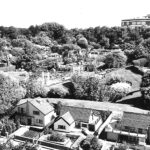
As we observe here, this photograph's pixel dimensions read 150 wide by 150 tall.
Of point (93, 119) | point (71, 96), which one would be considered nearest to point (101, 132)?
point (93, 119)

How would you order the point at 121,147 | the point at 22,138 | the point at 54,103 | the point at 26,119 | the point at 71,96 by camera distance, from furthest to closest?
the point at 71,96
the point at 54,103
the point at 26,119
the point at 22,138
the point at 121,147

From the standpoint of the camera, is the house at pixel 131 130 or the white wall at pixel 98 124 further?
the white wall at pixel 98 124

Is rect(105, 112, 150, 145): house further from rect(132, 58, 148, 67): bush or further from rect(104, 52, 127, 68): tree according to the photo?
rect(104, 52, 127, 68): tree

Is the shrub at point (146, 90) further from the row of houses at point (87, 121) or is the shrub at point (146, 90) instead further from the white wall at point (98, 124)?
the white wall at point (98, 124)

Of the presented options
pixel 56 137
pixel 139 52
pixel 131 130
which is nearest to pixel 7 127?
pixel 56 137

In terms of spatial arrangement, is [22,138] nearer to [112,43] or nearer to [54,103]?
[54,103]

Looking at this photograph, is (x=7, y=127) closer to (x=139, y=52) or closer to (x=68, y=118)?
(x=68, y=118)

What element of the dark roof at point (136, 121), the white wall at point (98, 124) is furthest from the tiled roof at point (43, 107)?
the dark roof at point (136, 121)
